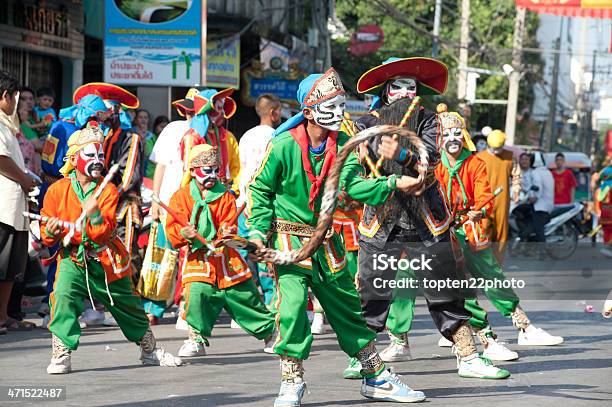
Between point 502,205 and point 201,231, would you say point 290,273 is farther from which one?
point 502,205

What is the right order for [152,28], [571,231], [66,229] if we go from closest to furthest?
1. [66,229]
2. [152,28]
3. [571,231]

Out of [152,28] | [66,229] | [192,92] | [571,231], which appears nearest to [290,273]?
[66,229]

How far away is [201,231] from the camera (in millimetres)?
8906

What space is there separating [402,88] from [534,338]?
8.88ft

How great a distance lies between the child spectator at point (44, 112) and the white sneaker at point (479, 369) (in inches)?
247

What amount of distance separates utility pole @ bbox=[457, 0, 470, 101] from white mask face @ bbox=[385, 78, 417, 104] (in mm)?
24644

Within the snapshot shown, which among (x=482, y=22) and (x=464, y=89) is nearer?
(x=464, y=89)

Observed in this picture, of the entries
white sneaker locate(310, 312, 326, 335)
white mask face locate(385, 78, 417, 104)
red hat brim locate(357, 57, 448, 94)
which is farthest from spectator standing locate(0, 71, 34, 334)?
white mask face locate(385, 78, 417, 104)

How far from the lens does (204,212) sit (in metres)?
8.95

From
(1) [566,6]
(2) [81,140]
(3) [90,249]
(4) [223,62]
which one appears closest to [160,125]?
(2) [81,140]

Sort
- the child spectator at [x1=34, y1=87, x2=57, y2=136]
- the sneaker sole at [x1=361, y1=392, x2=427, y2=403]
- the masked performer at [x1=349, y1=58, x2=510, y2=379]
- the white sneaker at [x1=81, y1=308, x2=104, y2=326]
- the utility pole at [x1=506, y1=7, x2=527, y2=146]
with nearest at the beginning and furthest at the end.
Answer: the sneaker sole at [x1=361, y1=392, x2=427, y2=403] → the masked performer at [x1=349, y1=58, x2=510, y2=379] → the white sneaker at [x1=81, y1=308, x2=104, y2=326] → the child spectator at [x1=34, y1=87, x2=57, y2=136] → the utility pole at [x1=506, y1=7, x2=527, y2=146]

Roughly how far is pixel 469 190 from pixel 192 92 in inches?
117

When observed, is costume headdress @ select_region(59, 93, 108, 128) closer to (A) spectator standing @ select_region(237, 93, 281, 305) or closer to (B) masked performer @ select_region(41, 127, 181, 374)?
(A) spectator standing @ select_region(237, 93, 281, 305)

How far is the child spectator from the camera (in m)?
12.7
